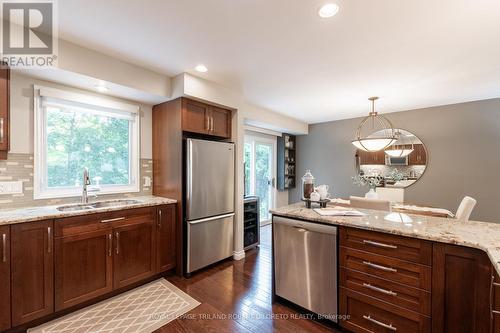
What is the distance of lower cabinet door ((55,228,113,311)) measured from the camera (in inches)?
75.9

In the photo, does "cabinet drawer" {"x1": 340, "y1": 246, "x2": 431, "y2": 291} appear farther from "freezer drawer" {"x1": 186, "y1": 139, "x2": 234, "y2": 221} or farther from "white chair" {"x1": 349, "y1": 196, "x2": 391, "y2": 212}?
"freezer drawer" {"x1": 186, "y1": 139, "x2": 234, "y2": 221}

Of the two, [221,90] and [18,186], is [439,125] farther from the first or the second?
[18,186]

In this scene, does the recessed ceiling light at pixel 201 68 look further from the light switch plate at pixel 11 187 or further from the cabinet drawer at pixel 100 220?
the light switch plate at pixel 11 187

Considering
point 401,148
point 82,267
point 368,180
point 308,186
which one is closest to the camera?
point 82,267

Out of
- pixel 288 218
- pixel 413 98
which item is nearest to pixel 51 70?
pixel 288 218

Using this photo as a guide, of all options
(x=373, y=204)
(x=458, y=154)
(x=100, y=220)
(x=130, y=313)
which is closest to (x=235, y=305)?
(x=130, y=313)

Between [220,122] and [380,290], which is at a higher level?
[220,122]

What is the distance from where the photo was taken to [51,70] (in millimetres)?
2039

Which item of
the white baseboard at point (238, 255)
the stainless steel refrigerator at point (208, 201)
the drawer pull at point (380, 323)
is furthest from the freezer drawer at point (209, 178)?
the drawer pull at point (380, 323)

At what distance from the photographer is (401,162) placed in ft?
14.0

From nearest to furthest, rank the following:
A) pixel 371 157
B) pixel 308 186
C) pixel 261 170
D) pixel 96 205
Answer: pixel 308 186
pixel 96 205
pixel 371 157
pixel 261 170

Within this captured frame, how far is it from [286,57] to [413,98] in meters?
2.54

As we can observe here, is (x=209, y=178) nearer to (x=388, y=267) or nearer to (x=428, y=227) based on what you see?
(x=388, y=267)

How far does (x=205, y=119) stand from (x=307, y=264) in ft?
6.85
